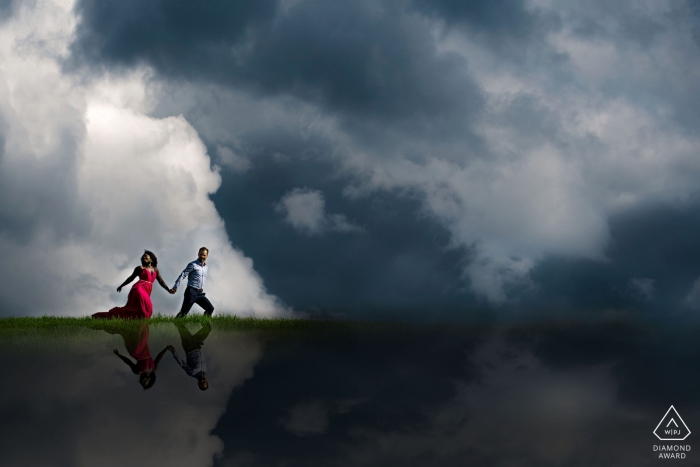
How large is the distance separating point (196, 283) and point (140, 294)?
2.01 metres

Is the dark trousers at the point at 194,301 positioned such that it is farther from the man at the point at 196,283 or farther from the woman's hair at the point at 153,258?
the woman's hair at the point at 153,258

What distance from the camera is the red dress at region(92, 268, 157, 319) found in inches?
770

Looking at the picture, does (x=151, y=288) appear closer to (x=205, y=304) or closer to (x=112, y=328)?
(x=205, y=304)

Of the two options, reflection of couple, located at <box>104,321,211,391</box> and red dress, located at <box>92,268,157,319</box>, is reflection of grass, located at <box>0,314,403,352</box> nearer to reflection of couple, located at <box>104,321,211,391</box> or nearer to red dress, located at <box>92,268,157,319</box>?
reflection of couple, located at <box>104,321,211,391</box>

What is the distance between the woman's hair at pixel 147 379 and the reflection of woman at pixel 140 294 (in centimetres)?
952

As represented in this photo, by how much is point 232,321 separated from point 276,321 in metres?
1.58

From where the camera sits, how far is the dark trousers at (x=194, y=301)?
20531 mm

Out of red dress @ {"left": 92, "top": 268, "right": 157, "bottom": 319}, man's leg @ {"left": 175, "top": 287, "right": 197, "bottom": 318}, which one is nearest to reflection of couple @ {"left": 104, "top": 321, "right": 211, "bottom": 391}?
red dress @ {"left": 92, "top": 268, "right": 157, "bottom": 319}

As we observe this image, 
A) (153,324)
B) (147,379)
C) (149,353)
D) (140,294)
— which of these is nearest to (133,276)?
(140,294)

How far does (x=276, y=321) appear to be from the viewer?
1973 cm

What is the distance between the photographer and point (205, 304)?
20.8m

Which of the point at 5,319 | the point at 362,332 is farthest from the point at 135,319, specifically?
the point at 362,332

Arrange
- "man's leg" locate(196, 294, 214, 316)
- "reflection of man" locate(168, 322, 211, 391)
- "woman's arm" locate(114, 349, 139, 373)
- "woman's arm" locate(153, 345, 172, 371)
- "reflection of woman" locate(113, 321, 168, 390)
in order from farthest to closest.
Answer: "man's leg" locate(196, 294, 214, 316), "woman's arm" locate(153, 345, 172, 371), "woman's arm" locate(114, 349, 139, 373), "reflection of man" locate(168, 322, 211, 391), "reflection of woman" locate(113, 321, 168, 390)

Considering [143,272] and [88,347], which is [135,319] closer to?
[143,272]
